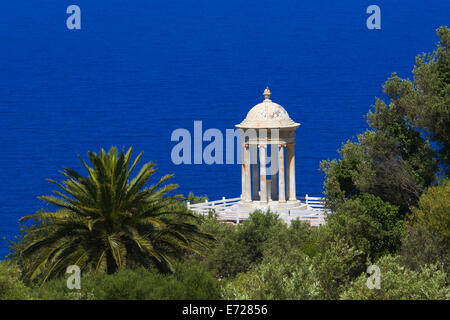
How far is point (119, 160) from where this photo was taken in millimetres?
31391

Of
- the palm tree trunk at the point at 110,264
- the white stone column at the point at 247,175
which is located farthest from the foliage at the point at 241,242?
the white stone column at the point at 247,175

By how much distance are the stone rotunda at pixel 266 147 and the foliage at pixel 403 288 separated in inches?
789

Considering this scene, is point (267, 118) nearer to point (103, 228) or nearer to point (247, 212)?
point (247, 212)

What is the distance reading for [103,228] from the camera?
102ft

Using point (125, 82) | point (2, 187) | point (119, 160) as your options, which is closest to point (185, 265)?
point (119, 160)

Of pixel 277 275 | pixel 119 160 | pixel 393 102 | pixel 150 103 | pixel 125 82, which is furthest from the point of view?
pixel 125 82

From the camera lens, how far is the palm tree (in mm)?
30719

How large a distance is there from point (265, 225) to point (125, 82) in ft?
504

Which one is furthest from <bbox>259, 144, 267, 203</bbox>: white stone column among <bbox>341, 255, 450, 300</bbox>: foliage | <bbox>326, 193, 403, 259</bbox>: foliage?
<bbox>341, 255, 450, 300</bbox>: foliage

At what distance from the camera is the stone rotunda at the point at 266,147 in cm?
4931

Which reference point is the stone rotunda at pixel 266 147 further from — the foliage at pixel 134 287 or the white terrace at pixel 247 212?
the foliage at pixel 134 287

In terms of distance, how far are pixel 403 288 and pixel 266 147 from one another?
21.5 metres

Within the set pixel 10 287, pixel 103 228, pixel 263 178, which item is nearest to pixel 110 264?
pixel 103 228
